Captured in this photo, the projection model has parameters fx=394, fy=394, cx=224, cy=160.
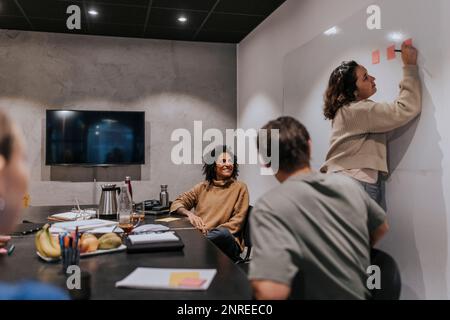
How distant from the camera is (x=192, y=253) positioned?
1.62m

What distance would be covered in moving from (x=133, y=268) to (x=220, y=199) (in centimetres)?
157

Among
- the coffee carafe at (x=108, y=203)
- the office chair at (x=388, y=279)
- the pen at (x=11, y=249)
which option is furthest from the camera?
the coffee carafe at (x=108, y=203)

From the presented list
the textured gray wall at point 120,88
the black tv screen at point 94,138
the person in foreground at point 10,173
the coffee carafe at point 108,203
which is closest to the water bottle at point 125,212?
the coffee carafe at point 108,203

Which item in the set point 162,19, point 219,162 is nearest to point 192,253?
point 219,162

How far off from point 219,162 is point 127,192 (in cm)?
99

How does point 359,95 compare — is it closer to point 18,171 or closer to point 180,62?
point 18,171

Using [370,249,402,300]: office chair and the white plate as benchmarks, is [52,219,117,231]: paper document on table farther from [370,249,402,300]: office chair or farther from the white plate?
[370,249,402,300]: office chair

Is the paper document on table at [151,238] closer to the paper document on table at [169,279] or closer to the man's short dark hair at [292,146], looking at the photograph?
the paper document on table at [169,279]

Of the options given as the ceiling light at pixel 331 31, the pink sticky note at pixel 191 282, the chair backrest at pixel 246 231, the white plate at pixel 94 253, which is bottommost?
the chair backrest at pixel 246 231

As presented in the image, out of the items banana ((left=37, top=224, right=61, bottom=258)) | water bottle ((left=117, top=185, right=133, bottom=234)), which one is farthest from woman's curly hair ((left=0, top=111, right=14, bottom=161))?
water bottle ((left=117, top=185, right=133, bottom=234))

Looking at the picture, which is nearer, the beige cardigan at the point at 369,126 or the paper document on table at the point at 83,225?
the beige cardigan at the point at 369,126

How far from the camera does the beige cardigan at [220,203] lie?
111 inches

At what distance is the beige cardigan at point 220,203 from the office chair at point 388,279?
1461mm

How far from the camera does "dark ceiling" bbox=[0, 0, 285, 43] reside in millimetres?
3699
